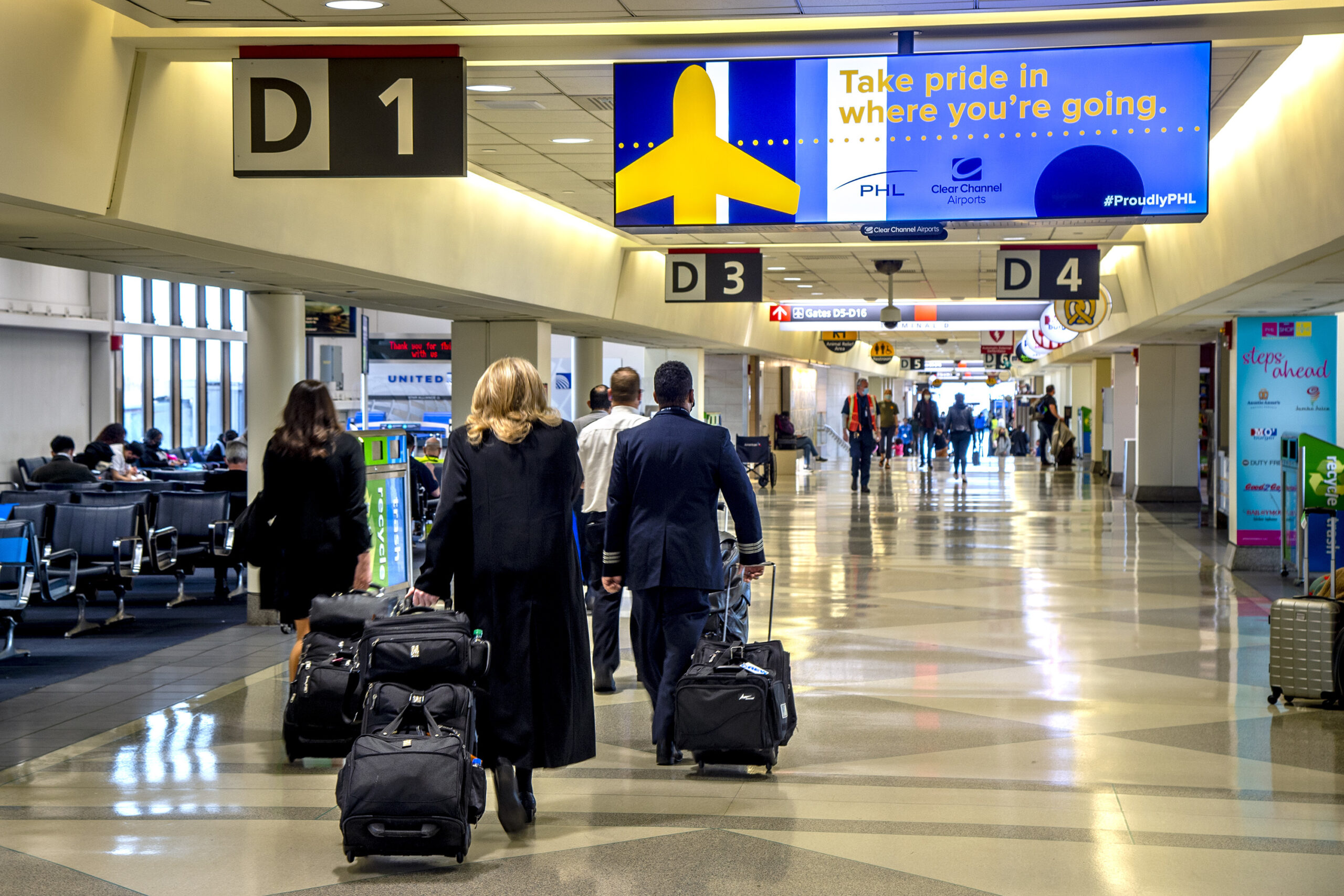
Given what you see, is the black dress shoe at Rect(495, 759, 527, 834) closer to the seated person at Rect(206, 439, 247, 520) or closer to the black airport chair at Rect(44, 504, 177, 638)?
the black airport chair at Rect(44, 504, 177, 638)

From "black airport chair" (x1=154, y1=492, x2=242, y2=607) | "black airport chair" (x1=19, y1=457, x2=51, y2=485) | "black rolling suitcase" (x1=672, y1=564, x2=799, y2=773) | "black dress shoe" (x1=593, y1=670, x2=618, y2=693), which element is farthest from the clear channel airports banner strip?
"black rolling suitcase" (x1=672, y1=564, x2=799, y2=773)

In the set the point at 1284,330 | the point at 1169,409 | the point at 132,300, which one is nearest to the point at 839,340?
the point at 1169,409

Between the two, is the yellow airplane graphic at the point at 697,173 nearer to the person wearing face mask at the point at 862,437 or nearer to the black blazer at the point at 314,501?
the black blazer at the point at 314,501

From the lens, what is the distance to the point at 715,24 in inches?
243

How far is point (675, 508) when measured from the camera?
5621 mm

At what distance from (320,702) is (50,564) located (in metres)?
5.14

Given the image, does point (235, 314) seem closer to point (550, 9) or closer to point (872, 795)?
point (550, 9)

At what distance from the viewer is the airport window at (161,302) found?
25.7 metres

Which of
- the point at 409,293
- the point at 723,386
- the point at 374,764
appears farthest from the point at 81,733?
the point at 723,386

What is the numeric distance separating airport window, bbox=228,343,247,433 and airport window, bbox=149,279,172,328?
9.18 feet

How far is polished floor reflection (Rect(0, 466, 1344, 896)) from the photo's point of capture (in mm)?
4348

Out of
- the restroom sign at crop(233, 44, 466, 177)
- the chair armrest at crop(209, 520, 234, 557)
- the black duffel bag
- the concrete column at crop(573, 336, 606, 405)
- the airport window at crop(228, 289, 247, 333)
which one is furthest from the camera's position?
the airport window at crop(228, 289, 247, 333)

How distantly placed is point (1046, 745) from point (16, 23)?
584cm

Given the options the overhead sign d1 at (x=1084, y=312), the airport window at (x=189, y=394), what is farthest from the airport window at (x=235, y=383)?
the overhead sign d1 at (x=1084, y=312)
